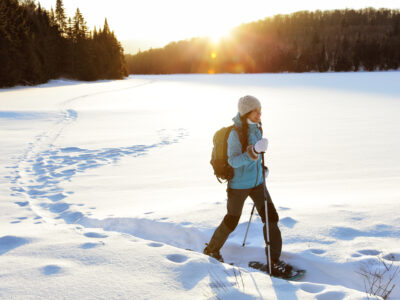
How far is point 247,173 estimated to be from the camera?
3244 mm

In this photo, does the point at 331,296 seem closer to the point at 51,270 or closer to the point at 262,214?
the point at 262,214

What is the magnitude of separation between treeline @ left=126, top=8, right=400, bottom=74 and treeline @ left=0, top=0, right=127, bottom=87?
57337mm

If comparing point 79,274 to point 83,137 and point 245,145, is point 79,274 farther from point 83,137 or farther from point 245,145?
point 83,137

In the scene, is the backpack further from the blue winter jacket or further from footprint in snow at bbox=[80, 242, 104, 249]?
footprint in snow at bbox=[80, 242, 104, 249]

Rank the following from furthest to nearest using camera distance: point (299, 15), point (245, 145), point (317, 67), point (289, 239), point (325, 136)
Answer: point (299, 15) → point (317, 67) → point (325, 136) → point (289, 239) → point (245, 145)

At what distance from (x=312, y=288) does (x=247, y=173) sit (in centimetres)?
120

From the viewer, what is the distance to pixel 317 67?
320ft

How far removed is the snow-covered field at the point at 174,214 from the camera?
2697 mm

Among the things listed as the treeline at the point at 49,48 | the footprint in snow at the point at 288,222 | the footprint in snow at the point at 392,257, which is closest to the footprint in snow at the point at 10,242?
the footprint in snow at the point at 288,222

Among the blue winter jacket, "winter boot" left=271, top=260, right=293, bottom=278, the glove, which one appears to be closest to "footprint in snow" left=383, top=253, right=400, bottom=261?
"winter boot" left=271, top=260, right=293, bottom=278

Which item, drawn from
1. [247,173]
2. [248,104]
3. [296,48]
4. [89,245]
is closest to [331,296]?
[247,173]

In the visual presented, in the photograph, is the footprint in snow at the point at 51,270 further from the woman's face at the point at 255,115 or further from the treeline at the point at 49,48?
the treeline at the point at 49,48

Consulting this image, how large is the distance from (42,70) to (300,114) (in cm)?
4186

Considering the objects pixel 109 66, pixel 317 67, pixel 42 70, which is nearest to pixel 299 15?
pixel 317 67
